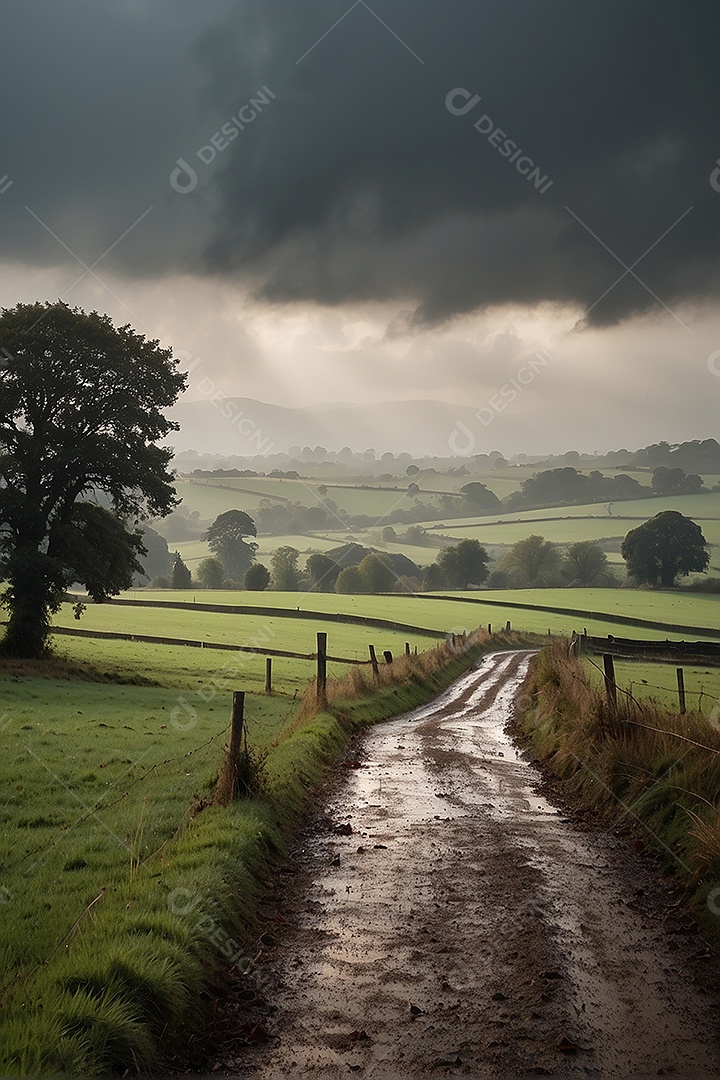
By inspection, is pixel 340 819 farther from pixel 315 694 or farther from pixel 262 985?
pixel 315 694

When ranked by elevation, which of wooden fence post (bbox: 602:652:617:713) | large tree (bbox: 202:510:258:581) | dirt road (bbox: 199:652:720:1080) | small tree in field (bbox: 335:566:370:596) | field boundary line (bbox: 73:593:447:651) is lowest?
dirt road (bbox: 199:652:720:1080)

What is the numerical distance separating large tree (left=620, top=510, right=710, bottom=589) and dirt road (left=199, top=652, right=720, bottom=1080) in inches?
4152

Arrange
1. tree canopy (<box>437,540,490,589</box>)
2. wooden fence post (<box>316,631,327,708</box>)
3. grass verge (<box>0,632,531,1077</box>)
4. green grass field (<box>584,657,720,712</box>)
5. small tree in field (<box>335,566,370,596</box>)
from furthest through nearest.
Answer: tree canopy (<box>437,540,490,589</box>) < small tree in field (<box>335,566,370,596</box>) < green grass field (<box>584,657,720,712</box>) < wooden fence post (<box>316,631,327,708</box>) < grass verge (<box>0,632,531,1077</box>)

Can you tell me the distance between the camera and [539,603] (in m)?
99.7

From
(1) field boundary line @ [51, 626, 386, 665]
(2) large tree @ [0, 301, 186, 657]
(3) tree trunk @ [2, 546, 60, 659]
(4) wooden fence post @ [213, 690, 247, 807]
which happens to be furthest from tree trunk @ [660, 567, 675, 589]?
(4) wooden fence post @ [213, 690, 247, 807]

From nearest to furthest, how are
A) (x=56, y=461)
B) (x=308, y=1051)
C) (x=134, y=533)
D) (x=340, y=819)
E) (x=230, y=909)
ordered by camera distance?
(x=308, y=1051) < (x=230, y=909) < (x=340, y=819) < (x=56, y=461) < (x=134, y=533)

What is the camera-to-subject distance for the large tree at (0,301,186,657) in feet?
121

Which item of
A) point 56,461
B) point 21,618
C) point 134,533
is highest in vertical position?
point 56,461

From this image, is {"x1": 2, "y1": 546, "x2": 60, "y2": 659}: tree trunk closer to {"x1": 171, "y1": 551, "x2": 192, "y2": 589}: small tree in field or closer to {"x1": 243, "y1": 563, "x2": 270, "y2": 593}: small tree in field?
{"x1": 243, "y1": 563, "x2": 270, "y2": 593}: small tree in field

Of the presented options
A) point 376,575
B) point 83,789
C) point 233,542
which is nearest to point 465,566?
point 376,575

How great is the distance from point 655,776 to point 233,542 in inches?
6214

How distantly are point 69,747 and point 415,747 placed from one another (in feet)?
29.2

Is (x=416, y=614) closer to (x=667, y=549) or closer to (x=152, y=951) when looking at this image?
(x=667, y=549)

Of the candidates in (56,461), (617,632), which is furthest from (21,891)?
(617,632)
